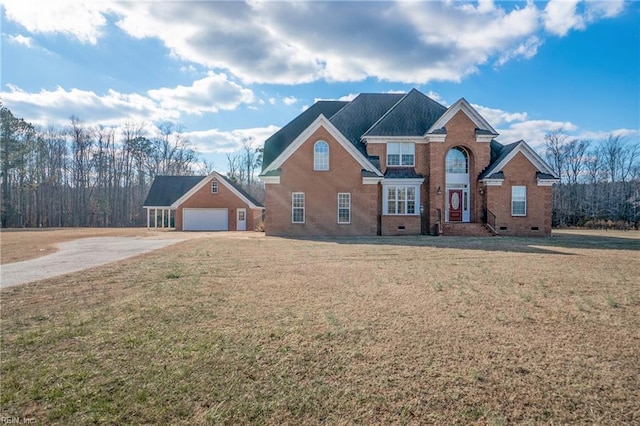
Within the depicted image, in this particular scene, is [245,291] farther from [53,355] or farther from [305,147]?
[305,147]

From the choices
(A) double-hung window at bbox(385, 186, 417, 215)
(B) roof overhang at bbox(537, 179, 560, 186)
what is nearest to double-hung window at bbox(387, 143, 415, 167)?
(A) double-hung window at bbox(385, 186, 417, 215)

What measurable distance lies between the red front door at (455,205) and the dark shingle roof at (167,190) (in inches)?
1198

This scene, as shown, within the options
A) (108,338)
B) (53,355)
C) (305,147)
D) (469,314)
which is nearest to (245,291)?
(108,338)

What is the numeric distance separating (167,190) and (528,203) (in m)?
37.2

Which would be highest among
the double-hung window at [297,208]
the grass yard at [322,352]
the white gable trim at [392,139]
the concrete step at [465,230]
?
the white gable trim at [392,139]

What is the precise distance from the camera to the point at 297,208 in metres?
22.7

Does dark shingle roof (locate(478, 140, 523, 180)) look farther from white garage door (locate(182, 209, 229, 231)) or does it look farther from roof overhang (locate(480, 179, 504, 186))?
white garage door (locate(182, 209, 229, 231))

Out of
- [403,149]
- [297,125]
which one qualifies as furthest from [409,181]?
[297,125]

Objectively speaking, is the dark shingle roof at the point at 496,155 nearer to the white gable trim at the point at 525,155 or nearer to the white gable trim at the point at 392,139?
the white gable trim at the point at 525,155

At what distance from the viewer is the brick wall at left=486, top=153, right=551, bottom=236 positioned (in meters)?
23.1

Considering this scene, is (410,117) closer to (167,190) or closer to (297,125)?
(297,125)

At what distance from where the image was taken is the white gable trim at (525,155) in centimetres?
2280

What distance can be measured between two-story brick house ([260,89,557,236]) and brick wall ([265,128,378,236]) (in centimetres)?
7

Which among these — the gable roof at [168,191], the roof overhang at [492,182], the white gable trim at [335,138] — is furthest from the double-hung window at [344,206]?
the gable roof at [168,191]
